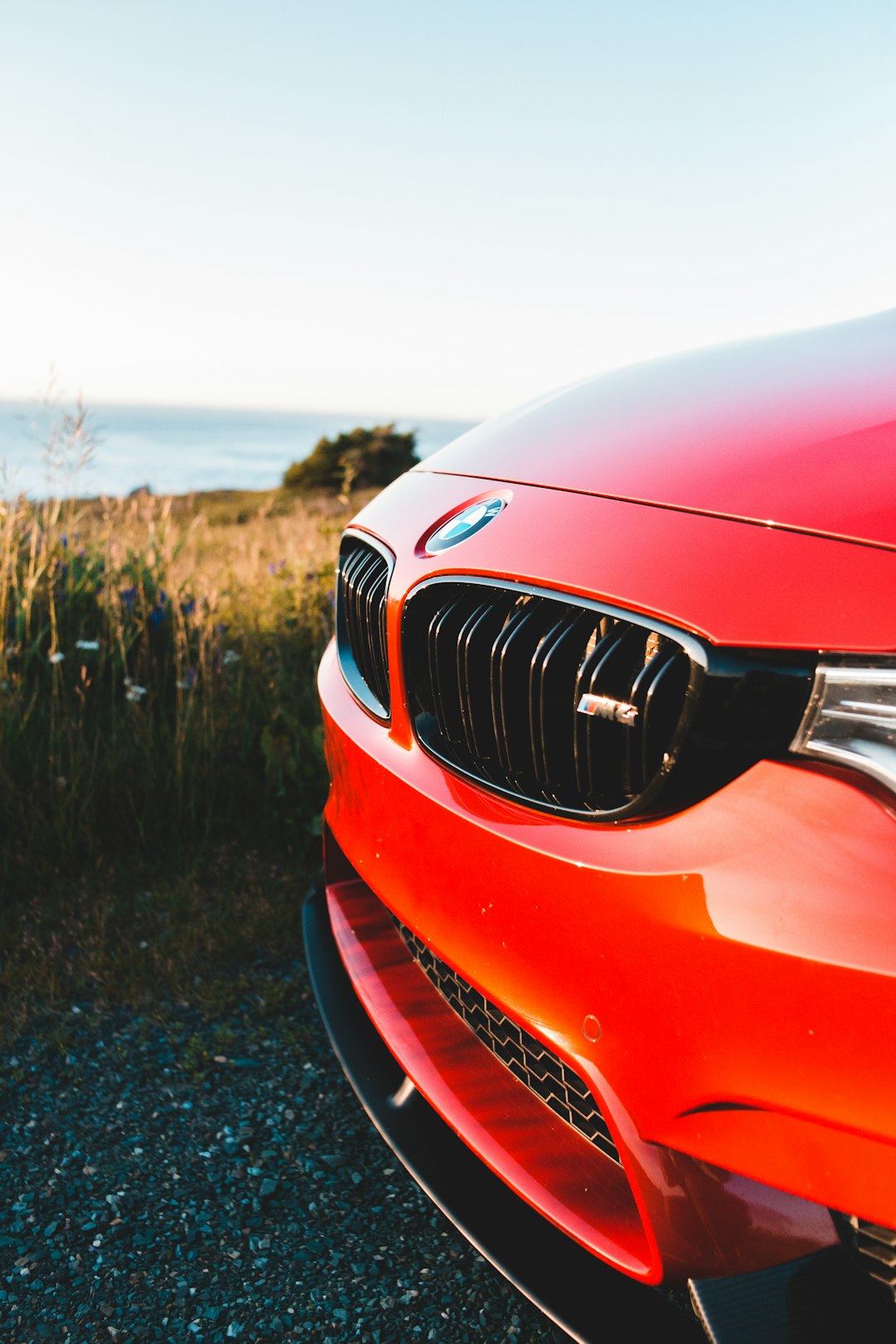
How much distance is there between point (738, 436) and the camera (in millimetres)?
1284

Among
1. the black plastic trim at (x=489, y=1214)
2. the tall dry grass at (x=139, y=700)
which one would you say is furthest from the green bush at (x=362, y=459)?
the black plastic trim at (x=489, y=1214)

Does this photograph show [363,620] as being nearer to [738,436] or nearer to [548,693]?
[548,693]

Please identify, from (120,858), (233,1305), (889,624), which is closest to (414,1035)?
(233,1305)

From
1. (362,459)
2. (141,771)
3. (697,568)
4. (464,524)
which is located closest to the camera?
(697,568)

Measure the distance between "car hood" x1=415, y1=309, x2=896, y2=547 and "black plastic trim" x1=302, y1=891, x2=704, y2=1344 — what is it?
0.92 meters

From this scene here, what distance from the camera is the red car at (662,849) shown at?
35.1 inches

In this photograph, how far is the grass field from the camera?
2539 millimetres

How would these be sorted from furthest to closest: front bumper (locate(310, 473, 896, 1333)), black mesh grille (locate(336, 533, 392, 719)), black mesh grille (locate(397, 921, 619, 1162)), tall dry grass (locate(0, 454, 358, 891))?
1. tall dry grass (locate(0, 454, 358, 891))
2. black mesh grille (locate(336, 533, 392, 719))
3. black mesh grille (locate(397, 921, 619, 1162))
4. front bumper (locate(310, 473, 896, 1333))

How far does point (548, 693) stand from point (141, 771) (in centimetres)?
219

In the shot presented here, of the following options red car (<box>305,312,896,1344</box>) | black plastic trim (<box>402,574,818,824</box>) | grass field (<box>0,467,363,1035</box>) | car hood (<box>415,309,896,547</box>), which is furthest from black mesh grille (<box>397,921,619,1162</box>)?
grass field (<box>0,467,363,1035</box>)

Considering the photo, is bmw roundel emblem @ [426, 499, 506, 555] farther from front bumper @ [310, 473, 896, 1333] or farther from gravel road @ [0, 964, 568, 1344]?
gravel road @ [0, 964, 568, 1344]

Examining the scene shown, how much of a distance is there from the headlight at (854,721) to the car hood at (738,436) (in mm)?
139

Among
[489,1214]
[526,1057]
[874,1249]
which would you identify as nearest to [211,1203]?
[489,1214]

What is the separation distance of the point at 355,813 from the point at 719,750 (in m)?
0.81
